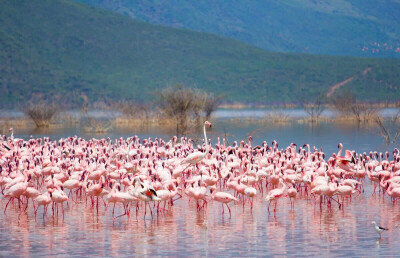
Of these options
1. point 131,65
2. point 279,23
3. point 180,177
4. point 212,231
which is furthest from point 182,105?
point 279,23

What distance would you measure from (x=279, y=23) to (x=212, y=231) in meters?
171

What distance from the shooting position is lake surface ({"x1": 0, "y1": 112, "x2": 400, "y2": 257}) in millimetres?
10500

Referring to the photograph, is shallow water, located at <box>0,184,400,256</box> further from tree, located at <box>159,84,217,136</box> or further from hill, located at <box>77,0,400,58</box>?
hill, located at <box>77,0,400,58</box>

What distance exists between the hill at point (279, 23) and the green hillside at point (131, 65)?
212ft

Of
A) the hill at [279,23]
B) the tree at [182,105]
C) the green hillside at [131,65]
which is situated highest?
the hill at [279,23]

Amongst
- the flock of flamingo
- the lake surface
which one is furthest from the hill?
the lake surface

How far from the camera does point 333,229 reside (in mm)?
11898

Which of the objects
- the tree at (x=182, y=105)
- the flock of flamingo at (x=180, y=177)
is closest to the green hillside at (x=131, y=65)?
the tree at (x=182, y=105)

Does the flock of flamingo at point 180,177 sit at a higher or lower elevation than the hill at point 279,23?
lower

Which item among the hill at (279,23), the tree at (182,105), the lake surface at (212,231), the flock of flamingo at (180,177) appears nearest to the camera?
the lake surface at (212,231)

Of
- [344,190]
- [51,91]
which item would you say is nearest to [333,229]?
[344,190]

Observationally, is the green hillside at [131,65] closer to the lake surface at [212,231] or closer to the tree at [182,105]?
the tree at [182,105]

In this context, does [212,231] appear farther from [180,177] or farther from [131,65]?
[131,65]

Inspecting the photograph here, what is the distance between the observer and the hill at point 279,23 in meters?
169
